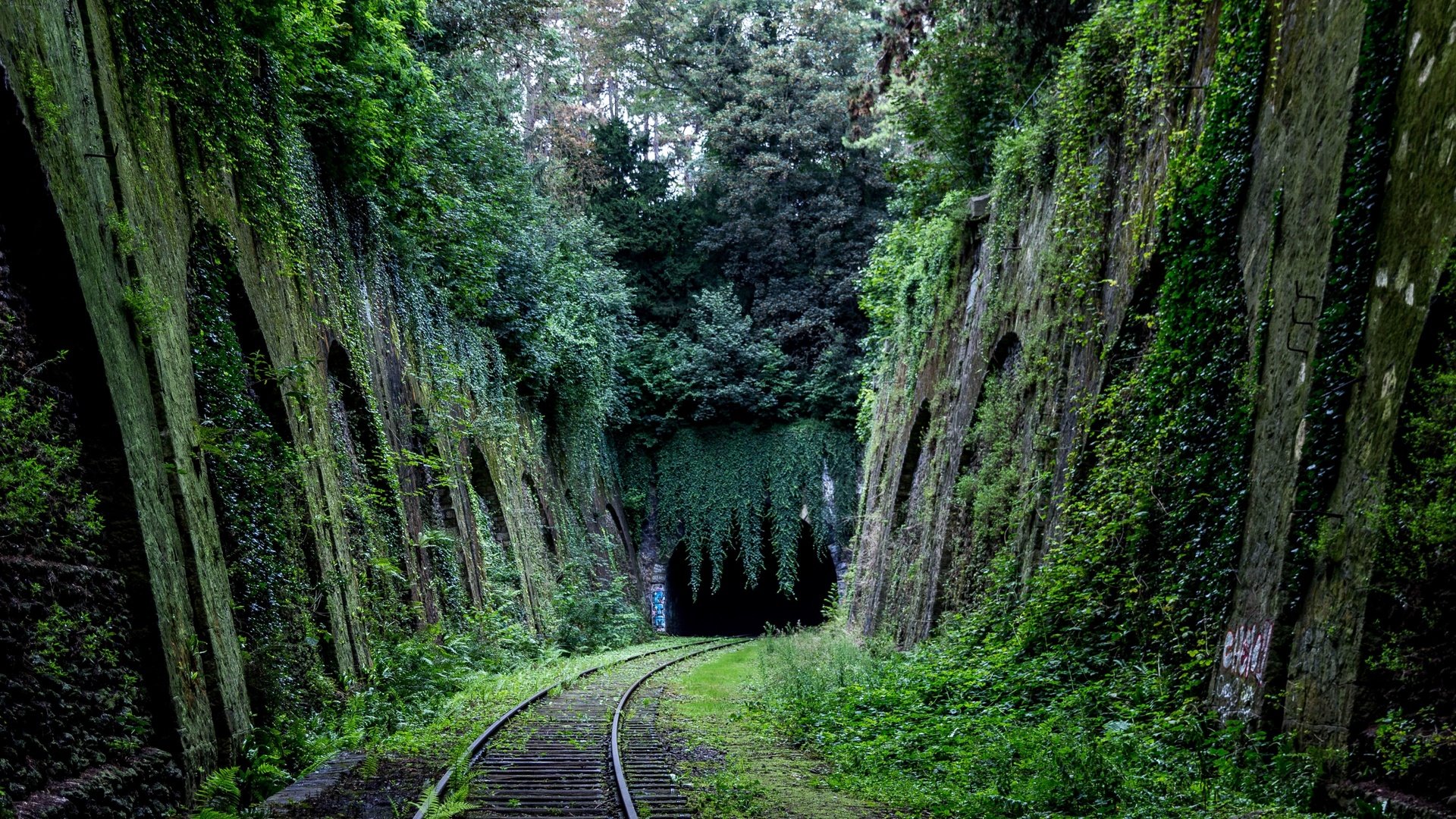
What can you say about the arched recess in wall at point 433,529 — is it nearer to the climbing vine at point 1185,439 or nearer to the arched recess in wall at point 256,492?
the arched recess in wall at point 256,492

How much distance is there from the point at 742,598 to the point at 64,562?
103 ft

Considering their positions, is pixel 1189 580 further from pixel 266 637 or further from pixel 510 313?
pixel 510 313

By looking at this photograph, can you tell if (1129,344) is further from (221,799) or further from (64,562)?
(64,562)

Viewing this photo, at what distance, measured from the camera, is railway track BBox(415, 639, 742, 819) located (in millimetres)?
6879

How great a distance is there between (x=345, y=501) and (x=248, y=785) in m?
5.06

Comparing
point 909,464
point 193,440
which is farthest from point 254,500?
point 909,464

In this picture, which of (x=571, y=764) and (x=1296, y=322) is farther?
(x=571, y=764)

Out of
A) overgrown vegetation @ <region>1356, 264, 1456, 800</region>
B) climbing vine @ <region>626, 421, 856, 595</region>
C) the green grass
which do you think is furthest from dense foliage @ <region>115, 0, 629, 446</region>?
overgrown vegetation @ <region>1356, 264, 1456, 800</region>

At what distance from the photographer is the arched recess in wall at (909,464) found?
1831cm

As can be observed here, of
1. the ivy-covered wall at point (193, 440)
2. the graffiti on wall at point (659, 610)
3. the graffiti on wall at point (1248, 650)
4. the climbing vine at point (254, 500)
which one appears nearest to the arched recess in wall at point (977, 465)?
the graffiti on wall at point (1248, 650)

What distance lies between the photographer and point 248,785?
7059mm

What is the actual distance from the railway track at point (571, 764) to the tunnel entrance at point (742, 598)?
20288 millimetres

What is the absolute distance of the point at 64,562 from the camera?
232 inches

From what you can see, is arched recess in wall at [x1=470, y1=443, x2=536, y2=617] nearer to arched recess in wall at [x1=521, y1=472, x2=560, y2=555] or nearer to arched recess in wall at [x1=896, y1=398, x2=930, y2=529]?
arched recess in wall at [x1=521, y1=472, x2=560, y2=555]
